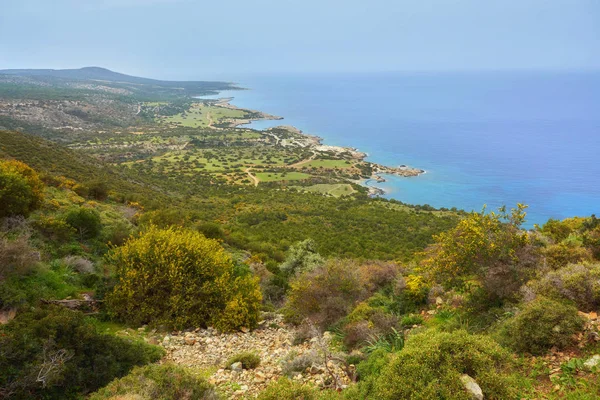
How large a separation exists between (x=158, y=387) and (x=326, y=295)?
6600mm

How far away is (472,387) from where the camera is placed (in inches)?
212

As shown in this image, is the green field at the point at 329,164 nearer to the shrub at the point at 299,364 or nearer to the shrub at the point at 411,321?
the shrub at the point at 411,321

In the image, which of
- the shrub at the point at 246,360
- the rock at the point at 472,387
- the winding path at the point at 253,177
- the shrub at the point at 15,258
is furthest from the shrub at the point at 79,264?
the winding path at the point at 253,177

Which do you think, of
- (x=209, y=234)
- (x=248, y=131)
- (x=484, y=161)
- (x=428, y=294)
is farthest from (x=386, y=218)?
(x=248, y=131)

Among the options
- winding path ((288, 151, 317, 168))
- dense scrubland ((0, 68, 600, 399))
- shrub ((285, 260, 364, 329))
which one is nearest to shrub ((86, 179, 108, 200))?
dense scrubland ((0, 68, 600, 399))

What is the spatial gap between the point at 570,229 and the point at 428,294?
29.5ft

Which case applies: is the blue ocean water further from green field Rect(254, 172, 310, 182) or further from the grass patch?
green field Rect(254, 172, 310, 182)

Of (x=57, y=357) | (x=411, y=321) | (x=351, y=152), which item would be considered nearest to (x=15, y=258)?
(x=57, y=357)

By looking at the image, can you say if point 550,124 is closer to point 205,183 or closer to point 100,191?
point 205,183

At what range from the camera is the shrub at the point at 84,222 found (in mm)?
14992

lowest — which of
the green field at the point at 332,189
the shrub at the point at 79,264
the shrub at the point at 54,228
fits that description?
the green field at the point at 332,189

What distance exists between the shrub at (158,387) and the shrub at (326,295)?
17.2 feet

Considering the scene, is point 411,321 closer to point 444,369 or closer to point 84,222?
point 444,369

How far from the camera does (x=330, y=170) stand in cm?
8000
